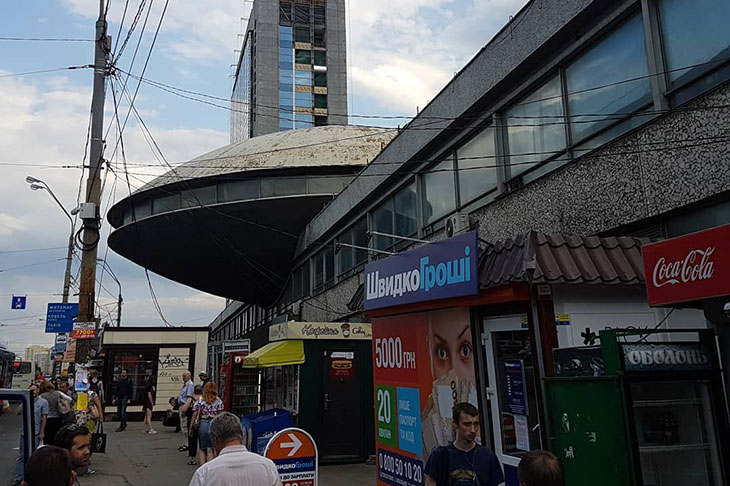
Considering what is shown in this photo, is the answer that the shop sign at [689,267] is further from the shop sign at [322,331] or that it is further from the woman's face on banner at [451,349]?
the shop sign at [322,331]

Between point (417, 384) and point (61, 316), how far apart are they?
21126 mm

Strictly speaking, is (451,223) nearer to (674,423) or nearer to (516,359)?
(516,359)

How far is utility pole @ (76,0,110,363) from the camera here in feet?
44.0

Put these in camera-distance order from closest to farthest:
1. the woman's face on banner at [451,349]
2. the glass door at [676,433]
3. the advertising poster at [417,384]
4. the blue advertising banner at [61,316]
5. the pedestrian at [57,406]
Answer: the glass door at [676,433] → the woman's face on banner at [451,349] → the advertising poster at [417,384] → the pedestrian at [57,406] → the blue advertising banner at [61,316]

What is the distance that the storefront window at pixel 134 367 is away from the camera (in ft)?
82.3

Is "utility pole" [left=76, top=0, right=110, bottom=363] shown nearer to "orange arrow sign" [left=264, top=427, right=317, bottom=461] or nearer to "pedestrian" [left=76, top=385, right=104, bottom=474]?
"pedestrian" [left=76, top=385, right=104, bottom=474]

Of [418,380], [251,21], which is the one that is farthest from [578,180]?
[251,21]

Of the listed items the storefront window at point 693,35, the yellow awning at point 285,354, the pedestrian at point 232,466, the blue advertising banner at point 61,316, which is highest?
the storefront window at point 693,35

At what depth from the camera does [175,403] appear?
2159 cm

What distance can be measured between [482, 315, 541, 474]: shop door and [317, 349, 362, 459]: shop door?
255 inches

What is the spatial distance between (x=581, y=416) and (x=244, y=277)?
33.5 metres

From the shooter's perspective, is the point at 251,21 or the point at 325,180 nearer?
the point at 325,180

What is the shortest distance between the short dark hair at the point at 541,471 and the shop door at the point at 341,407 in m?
10.1

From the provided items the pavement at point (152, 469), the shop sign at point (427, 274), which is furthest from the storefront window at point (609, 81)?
the pavement at point (152, 469)
